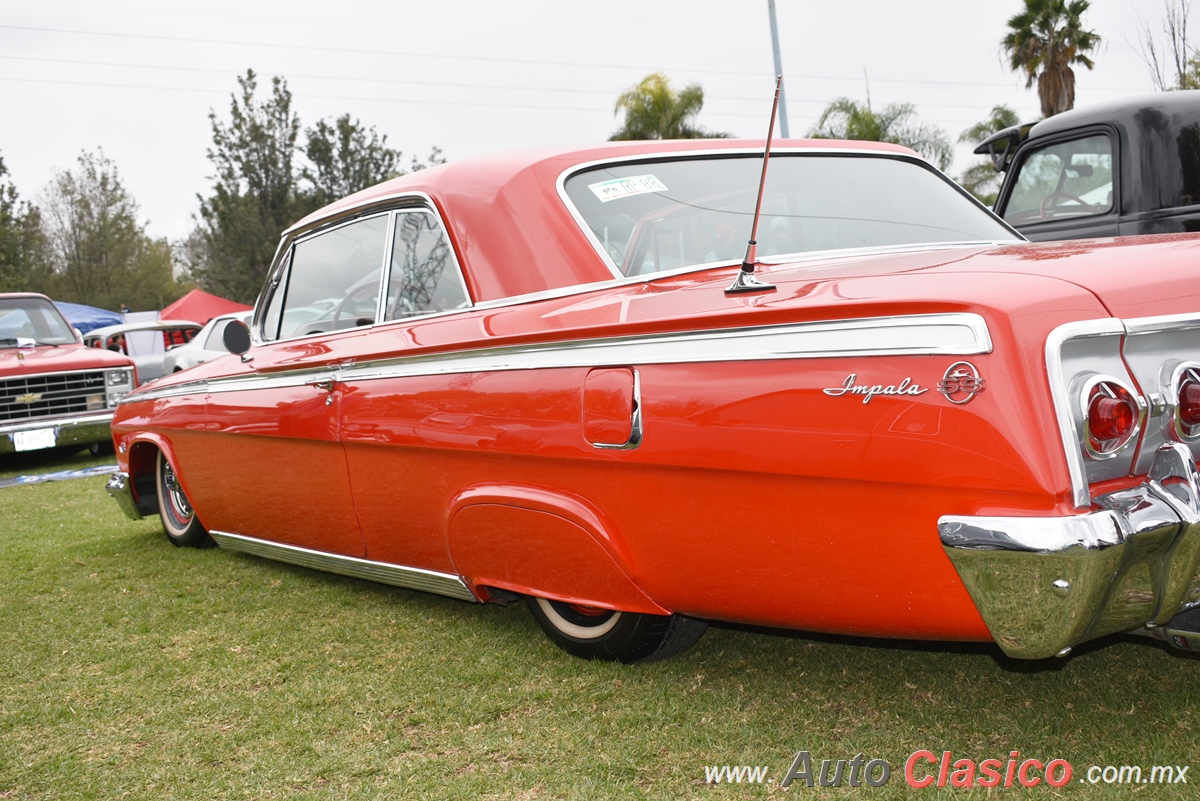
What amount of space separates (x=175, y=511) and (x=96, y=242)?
40.5 m

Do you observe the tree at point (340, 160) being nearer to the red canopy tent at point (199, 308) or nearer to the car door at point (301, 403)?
the red canopy tent at point (199, 308)

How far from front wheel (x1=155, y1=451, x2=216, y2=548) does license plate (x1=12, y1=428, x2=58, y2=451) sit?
16.1 feet

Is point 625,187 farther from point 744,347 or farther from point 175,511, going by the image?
point 175,511

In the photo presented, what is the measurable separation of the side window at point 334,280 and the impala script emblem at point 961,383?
2128mm

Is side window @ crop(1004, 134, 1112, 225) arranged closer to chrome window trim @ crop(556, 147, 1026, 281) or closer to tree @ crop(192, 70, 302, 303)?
chrome window trim @ crop(556, 147, 1026, 281)

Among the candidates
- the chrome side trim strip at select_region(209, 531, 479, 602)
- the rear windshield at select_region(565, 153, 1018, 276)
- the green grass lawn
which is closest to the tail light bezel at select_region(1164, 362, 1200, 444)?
the green grass lawn

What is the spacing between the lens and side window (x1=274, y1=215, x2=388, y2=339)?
3488mm

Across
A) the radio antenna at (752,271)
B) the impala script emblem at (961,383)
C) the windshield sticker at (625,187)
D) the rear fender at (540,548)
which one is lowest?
the rear fender at (540,548)

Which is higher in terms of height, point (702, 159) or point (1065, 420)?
point (702, 159)

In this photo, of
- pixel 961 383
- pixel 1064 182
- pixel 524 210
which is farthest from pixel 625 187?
pixel 1064 182

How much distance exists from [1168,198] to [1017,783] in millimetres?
4142

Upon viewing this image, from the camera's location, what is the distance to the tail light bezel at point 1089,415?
1766 millimetres

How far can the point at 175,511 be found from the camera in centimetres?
516

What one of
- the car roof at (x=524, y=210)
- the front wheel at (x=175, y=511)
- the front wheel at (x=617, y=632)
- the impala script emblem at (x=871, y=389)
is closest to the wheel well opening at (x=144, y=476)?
the front wheel at (x=175, y=511)
